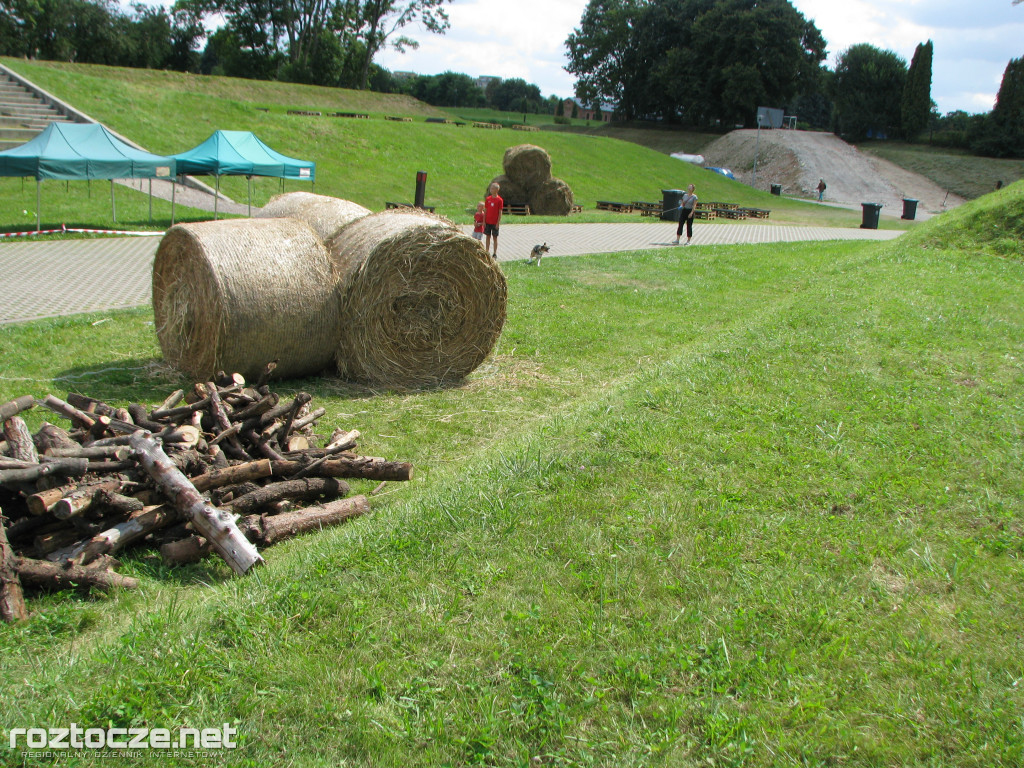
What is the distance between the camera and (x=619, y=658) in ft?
11.3

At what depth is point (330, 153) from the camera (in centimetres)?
3114

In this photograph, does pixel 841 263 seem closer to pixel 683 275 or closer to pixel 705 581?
pixel 683 275

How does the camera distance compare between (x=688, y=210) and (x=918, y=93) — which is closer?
(x=688, y=210)

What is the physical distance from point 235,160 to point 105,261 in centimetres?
691

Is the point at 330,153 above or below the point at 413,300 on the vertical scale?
above

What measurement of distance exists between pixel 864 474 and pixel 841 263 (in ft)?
45.5

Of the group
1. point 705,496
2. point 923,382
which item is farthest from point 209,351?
point 923,382

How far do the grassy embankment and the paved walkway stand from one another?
11.0 feet

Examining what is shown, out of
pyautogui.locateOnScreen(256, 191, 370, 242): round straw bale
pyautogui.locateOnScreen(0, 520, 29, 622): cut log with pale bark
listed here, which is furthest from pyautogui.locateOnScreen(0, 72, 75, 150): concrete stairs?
pyautogui.locateOnScreen(0, 520, 29, 622): cut log with pale bark

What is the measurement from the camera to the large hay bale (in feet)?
27.7

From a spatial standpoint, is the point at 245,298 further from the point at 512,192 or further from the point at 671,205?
the point at 671,205

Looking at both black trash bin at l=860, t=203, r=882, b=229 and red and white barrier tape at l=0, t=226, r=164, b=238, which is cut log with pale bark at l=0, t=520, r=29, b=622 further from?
black trash bin at l=860, t=203, r=882, b=229

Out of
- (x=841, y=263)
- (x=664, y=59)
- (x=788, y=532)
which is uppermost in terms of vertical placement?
(x=664, y=59)

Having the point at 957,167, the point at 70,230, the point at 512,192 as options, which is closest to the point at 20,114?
the point at 70,230
